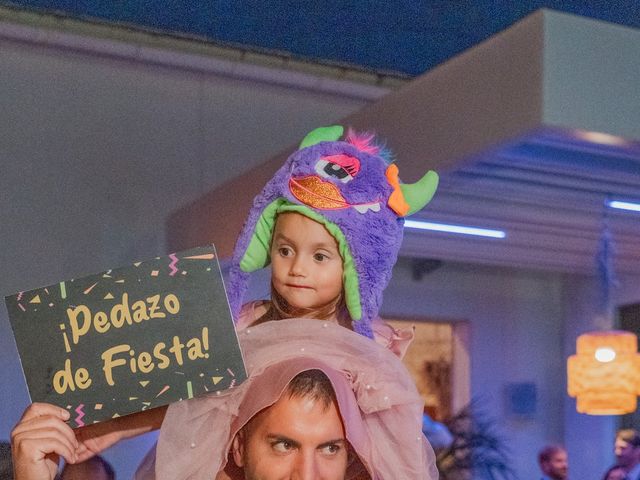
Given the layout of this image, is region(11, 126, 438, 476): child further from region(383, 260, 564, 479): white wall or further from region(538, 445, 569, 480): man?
region(383, 260, 564, 479): white wall

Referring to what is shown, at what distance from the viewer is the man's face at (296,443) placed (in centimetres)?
151

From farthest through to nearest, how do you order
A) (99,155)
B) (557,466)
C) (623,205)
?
(99,155), (557,466), (623,205)

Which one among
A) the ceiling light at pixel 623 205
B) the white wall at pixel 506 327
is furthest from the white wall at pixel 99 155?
the ceiling light at pixel 623 205

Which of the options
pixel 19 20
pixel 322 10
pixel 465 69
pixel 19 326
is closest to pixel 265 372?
pixel 19 326

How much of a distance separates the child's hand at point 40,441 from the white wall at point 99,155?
397cm

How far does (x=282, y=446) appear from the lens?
1.52 meters

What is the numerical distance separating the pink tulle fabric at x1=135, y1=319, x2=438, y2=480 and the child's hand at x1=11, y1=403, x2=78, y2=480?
0.14 metres

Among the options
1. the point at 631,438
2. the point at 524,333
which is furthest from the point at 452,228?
the point at 524,333

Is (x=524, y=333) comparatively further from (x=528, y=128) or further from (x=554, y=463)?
(x=528, y=128)

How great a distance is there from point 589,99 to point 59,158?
3.30 m

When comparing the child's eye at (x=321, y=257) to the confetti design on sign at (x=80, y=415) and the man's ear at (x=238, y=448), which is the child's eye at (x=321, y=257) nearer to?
the man's ear at (x=238, y=448)

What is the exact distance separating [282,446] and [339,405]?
0.10m

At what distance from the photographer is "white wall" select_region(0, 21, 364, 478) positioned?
17.9 feet

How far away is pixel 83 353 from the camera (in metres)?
1.53
